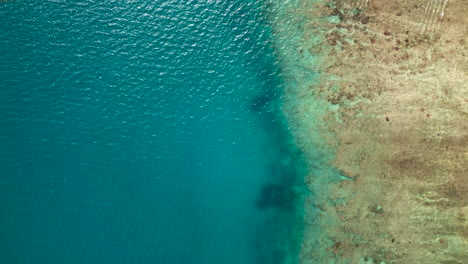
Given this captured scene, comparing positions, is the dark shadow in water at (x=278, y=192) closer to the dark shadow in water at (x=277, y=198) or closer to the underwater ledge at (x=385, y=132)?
the dark shadow in water at (x=277, y=198)

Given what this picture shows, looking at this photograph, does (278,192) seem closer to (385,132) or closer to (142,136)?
(385,132)

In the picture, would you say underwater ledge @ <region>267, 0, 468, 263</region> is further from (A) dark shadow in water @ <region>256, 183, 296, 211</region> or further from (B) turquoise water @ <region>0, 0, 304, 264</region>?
(B) turquoise water @ <region>0, 0, 304, 264</region>

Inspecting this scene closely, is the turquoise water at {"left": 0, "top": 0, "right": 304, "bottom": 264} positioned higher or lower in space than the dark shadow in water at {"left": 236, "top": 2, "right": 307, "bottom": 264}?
higher

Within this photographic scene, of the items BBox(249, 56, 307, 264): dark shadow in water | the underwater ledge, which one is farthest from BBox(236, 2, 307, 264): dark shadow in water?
the underwater ledge

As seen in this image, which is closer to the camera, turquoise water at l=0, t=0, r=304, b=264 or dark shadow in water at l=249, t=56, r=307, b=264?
dark shadow in water at l=249, t=56, r=307, b=264

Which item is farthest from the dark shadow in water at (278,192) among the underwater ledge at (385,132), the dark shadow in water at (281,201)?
the underwater ledge at (385,132)

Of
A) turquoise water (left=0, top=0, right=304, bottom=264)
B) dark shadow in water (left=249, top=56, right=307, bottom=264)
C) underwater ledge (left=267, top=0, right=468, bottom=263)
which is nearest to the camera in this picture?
underwater ledge (left=267, top=0, right=468, bottom=263)

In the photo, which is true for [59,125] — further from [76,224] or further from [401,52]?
[401,52]

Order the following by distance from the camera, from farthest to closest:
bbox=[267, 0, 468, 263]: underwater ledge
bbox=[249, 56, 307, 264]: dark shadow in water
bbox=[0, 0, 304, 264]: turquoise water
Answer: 1. bbox=[0, 0, 304, 264]: turquoise water
2. bbox=[249, 56, 307, 264]: dark shadow in water
3. bbox=[267, 0, 468, 263]: underwater ledge
